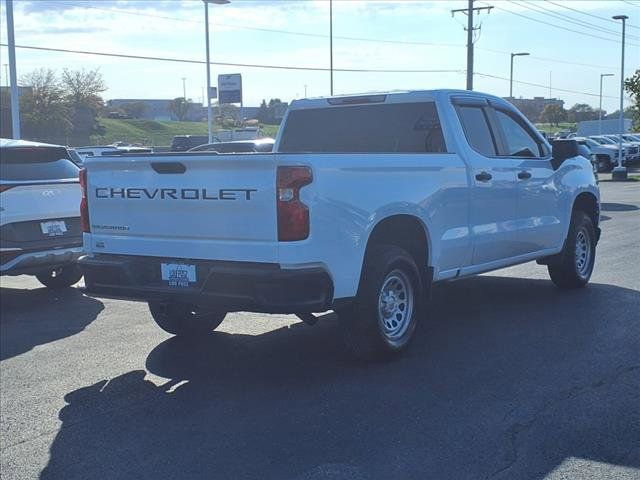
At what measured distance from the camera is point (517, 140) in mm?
8477

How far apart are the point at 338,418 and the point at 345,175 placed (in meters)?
1.70

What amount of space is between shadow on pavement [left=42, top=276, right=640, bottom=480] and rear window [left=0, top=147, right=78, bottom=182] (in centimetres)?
323

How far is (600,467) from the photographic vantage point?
4410 mm

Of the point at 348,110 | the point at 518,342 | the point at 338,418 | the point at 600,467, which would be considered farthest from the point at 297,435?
the point at 348,110

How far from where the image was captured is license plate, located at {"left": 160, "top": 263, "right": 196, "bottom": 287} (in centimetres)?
586

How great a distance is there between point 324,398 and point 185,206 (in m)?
1.70

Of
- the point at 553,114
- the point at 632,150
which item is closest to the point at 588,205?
the point at 632,150

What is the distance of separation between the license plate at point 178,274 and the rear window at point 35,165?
3988mm

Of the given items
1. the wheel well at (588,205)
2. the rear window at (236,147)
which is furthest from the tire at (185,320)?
the rear window at (236,147)

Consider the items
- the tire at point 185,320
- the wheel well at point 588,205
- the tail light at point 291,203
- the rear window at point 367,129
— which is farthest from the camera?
the wheel well at point 588,205

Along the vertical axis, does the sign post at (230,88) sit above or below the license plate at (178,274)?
above

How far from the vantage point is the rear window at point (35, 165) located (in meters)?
9.29

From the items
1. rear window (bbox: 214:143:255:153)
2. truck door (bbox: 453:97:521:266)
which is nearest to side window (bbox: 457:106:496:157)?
truck door (bbox: 453:97:521:266)

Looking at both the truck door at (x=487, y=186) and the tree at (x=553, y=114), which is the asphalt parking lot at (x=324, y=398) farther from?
the tree at (x=553, y=114)
